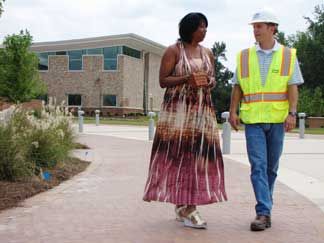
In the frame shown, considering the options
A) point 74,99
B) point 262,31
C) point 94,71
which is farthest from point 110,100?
point 262,31

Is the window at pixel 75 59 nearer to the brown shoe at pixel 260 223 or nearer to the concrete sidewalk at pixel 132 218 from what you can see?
the concrete sidewalk at pixel 132 218

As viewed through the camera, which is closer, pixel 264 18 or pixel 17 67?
pixel 264 18

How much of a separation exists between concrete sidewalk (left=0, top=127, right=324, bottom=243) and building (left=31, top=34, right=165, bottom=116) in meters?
55.9

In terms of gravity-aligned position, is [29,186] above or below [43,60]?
below

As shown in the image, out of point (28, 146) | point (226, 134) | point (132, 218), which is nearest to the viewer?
point (132, 218)

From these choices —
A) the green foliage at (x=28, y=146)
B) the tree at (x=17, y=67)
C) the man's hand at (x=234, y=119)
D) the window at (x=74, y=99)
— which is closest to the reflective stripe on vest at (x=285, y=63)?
the man's hand at (x=234, y=119)

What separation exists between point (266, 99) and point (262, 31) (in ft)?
2.11

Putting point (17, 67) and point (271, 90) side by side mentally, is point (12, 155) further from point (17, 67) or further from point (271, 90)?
point (17, 67)

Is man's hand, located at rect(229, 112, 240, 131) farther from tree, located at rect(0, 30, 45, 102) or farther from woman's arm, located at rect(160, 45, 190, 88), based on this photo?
tree, located at rect(0, 30, 45, 102)

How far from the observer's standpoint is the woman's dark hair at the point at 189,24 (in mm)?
5648

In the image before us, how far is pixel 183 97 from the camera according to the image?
569 centimetres

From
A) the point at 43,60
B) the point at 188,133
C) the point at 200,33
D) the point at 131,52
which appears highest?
the point at 131,52

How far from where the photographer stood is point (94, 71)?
65.8m

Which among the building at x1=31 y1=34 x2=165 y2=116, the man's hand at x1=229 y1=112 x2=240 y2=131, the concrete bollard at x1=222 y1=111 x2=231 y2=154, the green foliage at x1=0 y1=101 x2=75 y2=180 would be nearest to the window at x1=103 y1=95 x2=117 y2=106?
the building at x1=31 y1=34 x2=165 y2=116
